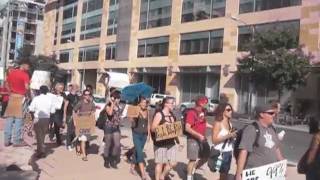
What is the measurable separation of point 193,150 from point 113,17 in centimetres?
6547

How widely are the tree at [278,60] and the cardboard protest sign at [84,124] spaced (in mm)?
29146

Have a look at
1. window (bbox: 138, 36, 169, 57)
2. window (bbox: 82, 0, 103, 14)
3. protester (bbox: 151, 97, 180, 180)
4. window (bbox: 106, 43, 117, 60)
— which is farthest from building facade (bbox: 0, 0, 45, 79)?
protester (bbox: 151, 97, 180, 180)

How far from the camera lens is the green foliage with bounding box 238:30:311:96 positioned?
40500mm

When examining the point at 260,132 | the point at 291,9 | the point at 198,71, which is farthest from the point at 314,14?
the point at 260,132

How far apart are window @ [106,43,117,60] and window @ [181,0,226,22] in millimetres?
15596

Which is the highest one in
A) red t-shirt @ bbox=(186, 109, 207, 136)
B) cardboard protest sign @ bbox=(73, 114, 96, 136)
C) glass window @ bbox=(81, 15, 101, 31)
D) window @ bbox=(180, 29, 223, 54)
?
glass window @ bbox=(81, 15, 101, 31)

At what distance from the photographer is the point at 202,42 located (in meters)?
54.8

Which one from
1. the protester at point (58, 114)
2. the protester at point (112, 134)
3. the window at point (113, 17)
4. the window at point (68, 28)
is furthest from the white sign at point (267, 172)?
the window at point (68, 28)

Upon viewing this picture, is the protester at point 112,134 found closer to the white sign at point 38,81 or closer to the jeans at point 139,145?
the jeans at point 139,145

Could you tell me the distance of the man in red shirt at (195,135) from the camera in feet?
32.1

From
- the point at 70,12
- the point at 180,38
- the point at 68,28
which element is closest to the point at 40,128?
the point at 180,38

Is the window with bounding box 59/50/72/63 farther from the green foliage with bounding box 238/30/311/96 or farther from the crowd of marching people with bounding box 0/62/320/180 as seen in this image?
the crowd of marching people with bounding box 0/62/320/180

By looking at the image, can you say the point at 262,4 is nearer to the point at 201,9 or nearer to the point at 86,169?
the point at 201,9

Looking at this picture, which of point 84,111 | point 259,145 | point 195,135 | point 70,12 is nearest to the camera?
point 259,145
